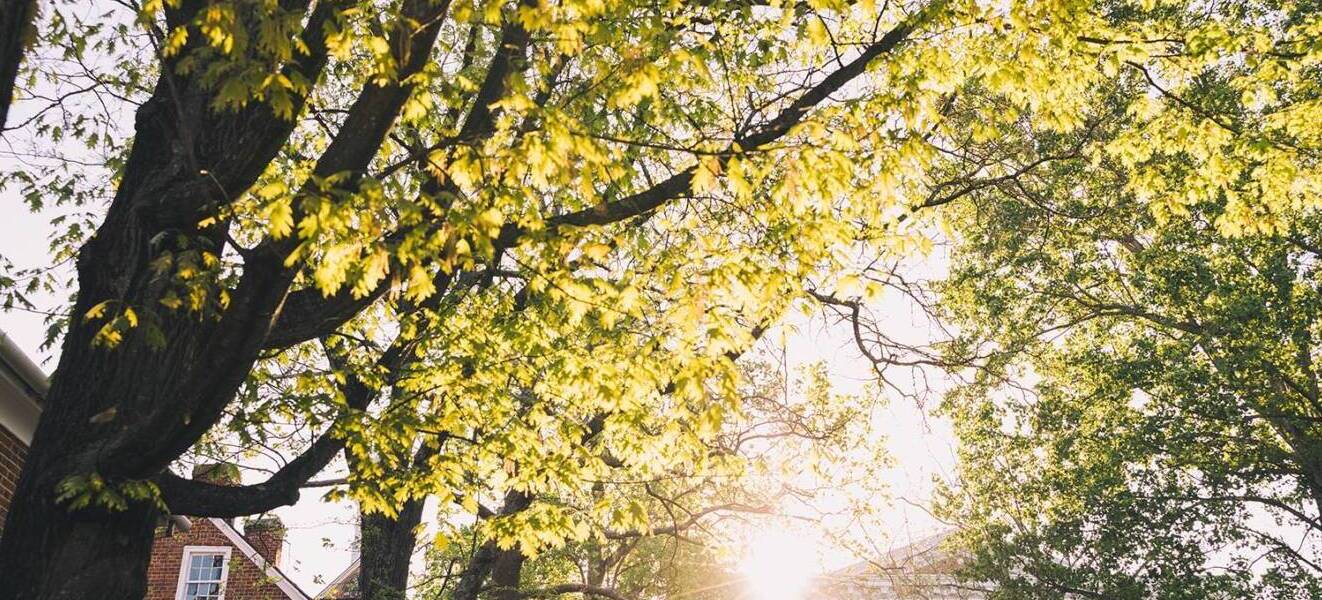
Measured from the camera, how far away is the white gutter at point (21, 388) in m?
8.04

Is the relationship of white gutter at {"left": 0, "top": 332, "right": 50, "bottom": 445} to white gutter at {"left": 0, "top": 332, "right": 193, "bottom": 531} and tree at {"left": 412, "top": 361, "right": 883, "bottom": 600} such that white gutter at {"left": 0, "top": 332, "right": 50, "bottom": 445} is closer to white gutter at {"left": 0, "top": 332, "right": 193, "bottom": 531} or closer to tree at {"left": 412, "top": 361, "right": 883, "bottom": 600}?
white gutter at {"left": 0, "top": 332, "right": 193, "bottom": 531}

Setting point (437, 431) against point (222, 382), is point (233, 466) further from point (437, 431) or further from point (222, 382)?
point (222, 382)

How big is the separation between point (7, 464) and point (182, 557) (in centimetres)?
1501

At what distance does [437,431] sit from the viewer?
286 inches

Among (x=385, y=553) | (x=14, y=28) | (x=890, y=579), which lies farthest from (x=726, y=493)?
(x=14, y=28)

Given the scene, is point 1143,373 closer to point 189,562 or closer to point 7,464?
point 7,464

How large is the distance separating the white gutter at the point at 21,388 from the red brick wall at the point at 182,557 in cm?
1422

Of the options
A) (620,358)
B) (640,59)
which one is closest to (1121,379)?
(620,358)

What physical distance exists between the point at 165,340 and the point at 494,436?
10.7 ft

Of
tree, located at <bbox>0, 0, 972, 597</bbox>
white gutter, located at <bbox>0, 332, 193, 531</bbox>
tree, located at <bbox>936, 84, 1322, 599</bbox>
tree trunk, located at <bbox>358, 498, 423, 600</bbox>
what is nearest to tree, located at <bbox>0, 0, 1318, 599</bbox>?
tree, located at <bbox>0, 0, 972, 597</bbox>

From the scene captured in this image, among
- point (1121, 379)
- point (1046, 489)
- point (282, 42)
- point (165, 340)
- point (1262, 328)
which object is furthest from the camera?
point (1046, 489)

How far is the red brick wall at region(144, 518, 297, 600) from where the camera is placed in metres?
22.1

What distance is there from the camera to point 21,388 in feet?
28.3

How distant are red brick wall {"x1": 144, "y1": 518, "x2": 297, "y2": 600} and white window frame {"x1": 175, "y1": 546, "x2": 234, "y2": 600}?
3.1 inches
